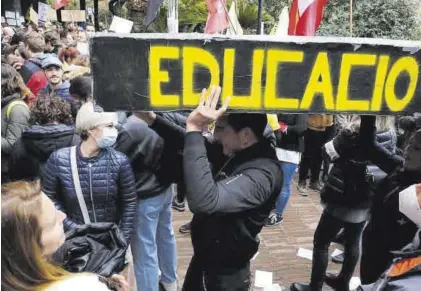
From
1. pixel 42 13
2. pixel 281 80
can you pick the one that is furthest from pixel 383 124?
pixel 42 13

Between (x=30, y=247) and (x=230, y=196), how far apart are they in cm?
101

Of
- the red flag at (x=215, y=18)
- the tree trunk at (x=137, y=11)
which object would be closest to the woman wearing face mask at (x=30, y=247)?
the red flag at (x=215, y=18)

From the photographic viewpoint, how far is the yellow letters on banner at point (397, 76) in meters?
2.12

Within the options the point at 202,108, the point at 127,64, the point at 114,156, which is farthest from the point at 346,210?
the point at 127,64

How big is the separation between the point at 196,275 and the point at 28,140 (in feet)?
5.23

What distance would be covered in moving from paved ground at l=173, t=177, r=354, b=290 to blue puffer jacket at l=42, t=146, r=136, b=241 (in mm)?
1604

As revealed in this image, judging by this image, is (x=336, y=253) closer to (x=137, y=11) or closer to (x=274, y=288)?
(x=274, y=288)

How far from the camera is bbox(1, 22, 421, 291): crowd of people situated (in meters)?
1.85

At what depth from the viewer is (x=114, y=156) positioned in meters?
3.11

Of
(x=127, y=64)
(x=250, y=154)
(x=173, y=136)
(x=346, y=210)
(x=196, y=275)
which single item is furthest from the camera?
(x=346, y=210)

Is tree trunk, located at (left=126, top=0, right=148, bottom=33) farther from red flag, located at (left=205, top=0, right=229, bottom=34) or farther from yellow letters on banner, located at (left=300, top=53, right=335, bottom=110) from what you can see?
yellow letters on banner, located at (left=300, top=53, right=335, bottom=110)

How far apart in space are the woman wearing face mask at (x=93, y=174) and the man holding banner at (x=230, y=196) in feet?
2.16

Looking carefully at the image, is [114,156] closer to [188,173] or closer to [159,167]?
[159,167]

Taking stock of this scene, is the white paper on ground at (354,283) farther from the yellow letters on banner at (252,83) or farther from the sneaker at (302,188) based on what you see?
the yellow letters on banner at (252,83)
